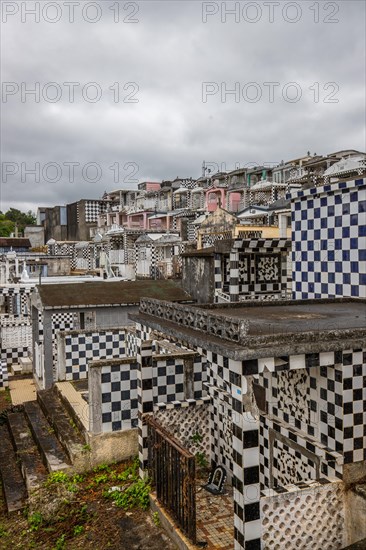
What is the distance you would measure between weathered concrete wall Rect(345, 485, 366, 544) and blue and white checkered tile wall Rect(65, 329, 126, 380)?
8.24 m

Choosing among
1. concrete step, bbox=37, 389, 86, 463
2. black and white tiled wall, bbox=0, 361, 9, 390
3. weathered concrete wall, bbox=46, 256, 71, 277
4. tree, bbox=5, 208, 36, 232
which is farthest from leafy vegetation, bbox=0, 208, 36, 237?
concrete step, bbox=37, 389, 86, 463

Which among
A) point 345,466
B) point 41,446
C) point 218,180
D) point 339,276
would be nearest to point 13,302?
point 41,446

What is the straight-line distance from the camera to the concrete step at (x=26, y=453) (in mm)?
7509

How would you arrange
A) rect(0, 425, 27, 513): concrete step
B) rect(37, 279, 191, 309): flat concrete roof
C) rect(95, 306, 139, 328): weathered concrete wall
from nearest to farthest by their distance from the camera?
rect(0, 425, 27, 513): concrete step, rect(37, 279, 191, 309): flat concrete roof, rect(95, 306, 139, 328): weathered concrete wall

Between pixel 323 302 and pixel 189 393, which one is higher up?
pixel 323 302

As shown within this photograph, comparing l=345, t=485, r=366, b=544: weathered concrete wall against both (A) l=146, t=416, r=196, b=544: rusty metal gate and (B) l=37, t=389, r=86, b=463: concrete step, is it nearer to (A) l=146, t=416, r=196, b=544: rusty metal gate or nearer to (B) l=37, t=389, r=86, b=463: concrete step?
(A) l=146, t=416, r=196, b=544: rusty metal gate

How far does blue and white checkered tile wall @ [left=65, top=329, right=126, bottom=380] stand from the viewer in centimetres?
1230

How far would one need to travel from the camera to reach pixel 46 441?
8.81m

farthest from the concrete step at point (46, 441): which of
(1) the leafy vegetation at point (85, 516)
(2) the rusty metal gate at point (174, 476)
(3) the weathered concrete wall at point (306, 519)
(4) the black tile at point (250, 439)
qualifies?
(4) the black tile at point (250, 439)

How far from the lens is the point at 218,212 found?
109 ft

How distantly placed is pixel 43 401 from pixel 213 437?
4.95 metres

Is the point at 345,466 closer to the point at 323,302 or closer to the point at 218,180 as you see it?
the point at 323,302

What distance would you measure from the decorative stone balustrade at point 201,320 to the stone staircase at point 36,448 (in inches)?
127

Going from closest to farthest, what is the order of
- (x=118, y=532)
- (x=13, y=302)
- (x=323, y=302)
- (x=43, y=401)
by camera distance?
(x=118, y=532)
(x=323, y=302)
(x=43, y=401)
(x=13, y=302)
